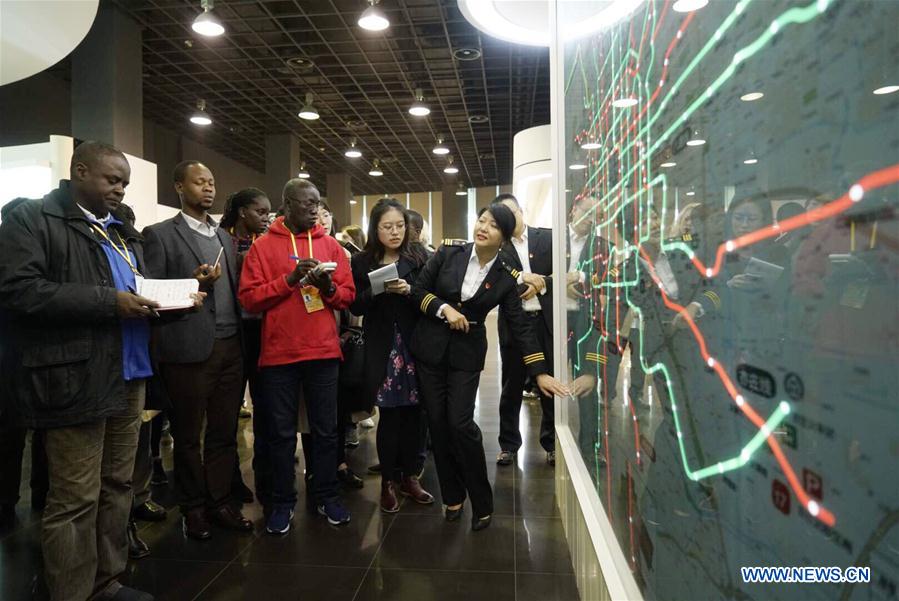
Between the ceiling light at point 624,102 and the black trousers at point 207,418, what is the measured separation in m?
1.88

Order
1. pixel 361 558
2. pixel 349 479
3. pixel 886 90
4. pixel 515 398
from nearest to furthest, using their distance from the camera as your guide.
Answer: pixel 886 90 < pixel 361 558 < pixel 349 479 < pixel 515 398

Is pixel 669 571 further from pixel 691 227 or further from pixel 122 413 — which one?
pixel 122 413

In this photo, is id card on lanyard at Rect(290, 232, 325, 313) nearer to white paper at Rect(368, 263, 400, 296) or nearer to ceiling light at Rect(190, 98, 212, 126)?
white paper at Rect(368, 263, 400, 296)

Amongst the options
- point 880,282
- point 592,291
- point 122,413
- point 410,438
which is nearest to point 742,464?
point 880,282

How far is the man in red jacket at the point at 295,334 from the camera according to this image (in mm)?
2387

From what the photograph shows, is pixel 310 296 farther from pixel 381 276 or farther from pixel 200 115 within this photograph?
pixel 200 115

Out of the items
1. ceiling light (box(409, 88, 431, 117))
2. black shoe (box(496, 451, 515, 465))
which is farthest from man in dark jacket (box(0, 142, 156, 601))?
ceiling light (box(409, 88, 431, 117))

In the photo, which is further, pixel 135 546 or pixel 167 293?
pixel 135 546

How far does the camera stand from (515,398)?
10.9 ft

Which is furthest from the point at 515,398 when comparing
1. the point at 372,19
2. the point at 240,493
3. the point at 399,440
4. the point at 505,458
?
the point at 372,19

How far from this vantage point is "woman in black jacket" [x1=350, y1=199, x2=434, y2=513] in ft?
8.74

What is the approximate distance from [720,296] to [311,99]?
816 cm

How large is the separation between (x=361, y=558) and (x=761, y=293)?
6.80 ft

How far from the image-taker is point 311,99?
26.1ft
